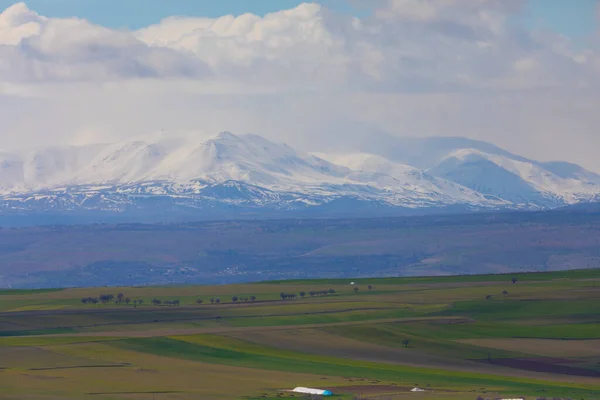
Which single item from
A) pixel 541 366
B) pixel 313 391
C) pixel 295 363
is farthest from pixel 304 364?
pixel 313 391

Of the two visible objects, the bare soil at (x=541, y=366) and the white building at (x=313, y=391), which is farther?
the bare soil at (x=541, y=366)

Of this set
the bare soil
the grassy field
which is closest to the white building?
the grassy field

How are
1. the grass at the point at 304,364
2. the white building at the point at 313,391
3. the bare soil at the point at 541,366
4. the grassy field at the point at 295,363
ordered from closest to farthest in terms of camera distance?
the white building at the point at 313,391 → the grassy field at the point at 295,363 → the grass at the point at 304,364 → the bare soil at the point at 541,366

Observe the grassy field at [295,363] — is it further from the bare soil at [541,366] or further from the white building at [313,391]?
the white building at [313,391]

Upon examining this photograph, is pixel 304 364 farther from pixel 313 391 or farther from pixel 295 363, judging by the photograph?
pixel 313 391

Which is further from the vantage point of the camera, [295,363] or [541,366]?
[295,363]

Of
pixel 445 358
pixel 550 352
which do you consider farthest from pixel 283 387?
pixel 550 352

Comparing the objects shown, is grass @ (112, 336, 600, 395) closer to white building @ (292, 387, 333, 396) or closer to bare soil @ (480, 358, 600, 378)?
bare soil @ (480, 358, 600, 378)

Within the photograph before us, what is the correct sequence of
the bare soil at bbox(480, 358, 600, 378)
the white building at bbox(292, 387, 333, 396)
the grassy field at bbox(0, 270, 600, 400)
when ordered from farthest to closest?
1. the bare soil at bbox(480, 358, 600, 378)
2. the grassy field at bbox(0, 270, 600, 400)
3. the white building at bbox(292, 387, 333, 396)

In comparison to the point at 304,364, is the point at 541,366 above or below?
below

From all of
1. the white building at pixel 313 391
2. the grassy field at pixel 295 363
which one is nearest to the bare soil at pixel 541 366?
the grassy field at pixel 295 363

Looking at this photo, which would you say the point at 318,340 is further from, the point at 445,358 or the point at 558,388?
the point at 558,388
